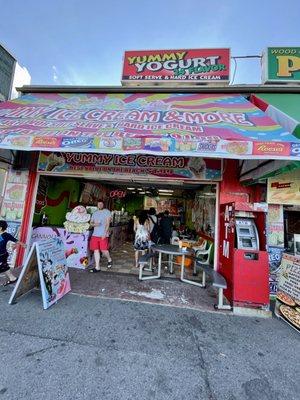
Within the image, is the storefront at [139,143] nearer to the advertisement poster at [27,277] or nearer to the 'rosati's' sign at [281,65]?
the 'rosati's' sign at [281,65]

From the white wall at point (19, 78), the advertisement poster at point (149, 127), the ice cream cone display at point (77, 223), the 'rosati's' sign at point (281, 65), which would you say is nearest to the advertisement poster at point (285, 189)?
the advertisement poster at point (149, 127)

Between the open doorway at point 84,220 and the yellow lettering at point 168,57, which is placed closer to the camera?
the open doorway at point 84,220

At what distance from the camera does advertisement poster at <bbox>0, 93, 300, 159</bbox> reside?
355 cm

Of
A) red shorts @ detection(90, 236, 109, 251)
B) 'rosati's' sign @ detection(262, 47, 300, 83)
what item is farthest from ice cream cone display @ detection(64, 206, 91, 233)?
'rosati's' sign @ detection(262, 47, 300, 83)

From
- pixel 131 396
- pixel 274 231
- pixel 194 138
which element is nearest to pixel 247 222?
pixel 274 231

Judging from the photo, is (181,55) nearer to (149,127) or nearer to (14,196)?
(149,127)

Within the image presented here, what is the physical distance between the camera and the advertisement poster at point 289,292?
11.3ft

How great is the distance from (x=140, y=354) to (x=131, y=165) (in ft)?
13.1

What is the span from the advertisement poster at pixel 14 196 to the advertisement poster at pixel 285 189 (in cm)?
581

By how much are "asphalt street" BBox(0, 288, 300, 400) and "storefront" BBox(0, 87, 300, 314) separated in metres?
0.93

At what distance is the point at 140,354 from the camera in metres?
2.50

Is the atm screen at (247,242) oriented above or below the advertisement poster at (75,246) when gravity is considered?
above

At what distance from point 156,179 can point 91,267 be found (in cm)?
296

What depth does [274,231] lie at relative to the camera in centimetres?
462
